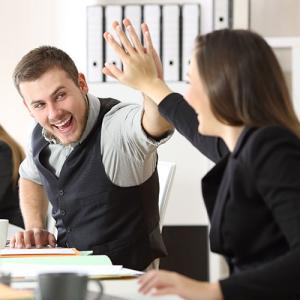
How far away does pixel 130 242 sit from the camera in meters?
2.14

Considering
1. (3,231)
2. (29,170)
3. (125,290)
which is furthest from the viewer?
(29,170)

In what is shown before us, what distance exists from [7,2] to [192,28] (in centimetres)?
121

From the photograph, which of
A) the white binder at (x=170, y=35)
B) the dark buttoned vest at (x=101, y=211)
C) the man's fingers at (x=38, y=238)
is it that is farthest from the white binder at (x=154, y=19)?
the man's fingers at (x=38, y=238)

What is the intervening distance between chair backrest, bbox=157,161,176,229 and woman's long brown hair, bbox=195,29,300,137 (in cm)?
116

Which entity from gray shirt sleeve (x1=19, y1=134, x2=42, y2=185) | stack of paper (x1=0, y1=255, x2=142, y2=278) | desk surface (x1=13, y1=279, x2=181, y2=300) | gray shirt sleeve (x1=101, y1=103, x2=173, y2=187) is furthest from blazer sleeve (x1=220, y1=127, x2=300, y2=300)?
gray shirt sleeve (x1=19, y1=134, x2=42, y2=185)

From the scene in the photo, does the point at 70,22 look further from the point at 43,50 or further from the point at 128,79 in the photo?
the point at 128,79

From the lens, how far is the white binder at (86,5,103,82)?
3588 mm

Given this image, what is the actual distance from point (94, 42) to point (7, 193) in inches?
35.8

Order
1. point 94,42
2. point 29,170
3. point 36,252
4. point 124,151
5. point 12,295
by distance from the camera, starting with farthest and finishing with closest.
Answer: point 94,42
point 29,170
point 124,151
point 36,252
point 12,295

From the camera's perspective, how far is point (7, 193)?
313 centimetres

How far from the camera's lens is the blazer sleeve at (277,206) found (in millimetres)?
1102

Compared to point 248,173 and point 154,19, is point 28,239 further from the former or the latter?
point 154,19

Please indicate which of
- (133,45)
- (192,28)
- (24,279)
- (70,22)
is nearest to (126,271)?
(24,279)

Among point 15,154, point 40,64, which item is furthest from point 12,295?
point 15,154
